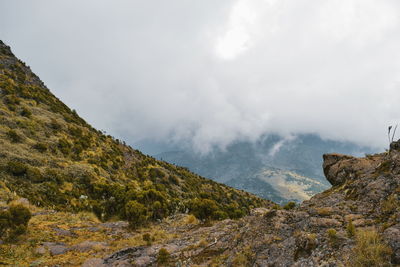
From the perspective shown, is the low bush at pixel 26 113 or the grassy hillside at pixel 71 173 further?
the low bush at pixel 26 113

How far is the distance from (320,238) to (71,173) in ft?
119

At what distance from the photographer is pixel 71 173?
35812mm

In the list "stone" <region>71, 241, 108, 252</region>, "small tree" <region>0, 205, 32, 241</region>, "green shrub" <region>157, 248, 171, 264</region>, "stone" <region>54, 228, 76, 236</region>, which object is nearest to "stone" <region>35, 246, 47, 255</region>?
"stone" <region>71, 241, 108, 252</region>

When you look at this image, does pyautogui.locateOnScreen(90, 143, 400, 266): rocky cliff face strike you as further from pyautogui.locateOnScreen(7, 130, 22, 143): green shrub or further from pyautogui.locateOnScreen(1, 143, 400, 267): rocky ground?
pyautogui.locateOnScreen(7, 130, 22, 143): green shrub

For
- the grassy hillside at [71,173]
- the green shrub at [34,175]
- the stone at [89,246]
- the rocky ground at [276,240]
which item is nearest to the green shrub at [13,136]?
the grassy hillside at [71,173]

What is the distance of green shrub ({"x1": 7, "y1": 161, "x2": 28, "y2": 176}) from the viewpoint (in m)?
29.0

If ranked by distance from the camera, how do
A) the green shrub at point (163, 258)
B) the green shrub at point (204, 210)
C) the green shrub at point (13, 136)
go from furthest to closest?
1. the green shrub at point (13, 136)
2. the green shrub at point (204, 210)
3. the green shrub at point (163, 258)

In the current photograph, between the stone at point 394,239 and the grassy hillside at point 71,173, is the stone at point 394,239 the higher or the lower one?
the lower one

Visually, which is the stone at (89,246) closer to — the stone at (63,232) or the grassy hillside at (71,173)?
the stone at (63,232)

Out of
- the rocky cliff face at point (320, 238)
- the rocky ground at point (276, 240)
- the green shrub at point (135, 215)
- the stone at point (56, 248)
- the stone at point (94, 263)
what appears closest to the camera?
the rocky cliff face at point (320, 238)

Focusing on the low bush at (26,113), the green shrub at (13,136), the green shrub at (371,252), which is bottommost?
the green shrub at (371,252)

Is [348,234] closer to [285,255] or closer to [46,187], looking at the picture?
[285,255]

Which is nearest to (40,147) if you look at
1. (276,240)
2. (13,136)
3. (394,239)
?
(13,136)

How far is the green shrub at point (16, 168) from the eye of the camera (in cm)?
2902
